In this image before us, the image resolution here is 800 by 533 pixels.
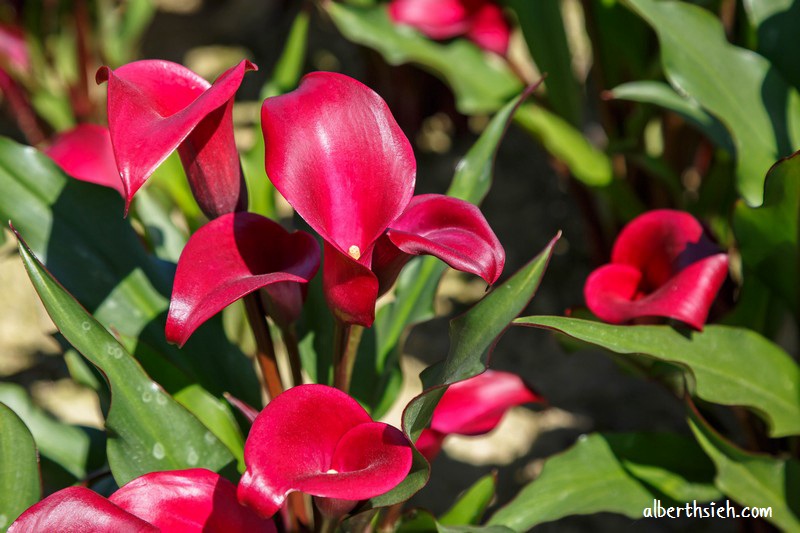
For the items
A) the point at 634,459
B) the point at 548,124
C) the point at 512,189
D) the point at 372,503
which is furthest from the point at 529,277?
the point at 512,189

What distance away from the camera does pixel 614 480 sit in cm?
91

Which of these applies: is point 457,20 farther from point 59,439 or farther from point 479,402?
point 59,439

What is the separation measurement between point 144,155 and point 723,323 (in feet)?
2.40

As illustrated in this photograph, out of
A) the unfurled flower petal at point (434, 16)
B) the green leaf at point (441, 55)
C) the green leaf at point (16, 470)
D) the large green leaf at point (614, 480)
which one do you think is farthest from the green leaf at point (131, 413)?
the unfurled flower petal at point (434, 16)

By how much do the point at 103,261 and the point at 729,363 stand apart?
629 mm

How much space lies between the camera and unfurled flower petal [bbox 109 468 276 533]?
60cm

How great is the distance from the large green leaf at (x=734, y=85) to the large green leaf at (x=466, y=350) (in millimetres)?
394

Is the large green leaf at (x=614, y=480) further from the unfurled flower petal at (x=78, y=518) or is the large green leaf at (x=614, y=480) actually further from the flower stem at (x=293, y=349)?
the unfurled flower petal at (x=78, y=518)

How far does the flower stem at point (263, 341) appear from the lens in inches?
27.1

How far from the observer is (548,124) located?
1.29m

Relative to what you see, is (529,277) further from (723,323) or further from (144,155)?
(723,323)

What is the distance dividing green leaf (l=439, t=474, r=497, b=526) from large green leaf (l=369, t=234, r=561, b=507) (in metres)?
0.22

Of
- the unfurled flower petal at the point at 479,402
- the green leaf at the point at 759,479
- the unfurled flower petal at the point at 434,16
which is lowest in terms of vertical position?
the green leaf at the point at 759,479

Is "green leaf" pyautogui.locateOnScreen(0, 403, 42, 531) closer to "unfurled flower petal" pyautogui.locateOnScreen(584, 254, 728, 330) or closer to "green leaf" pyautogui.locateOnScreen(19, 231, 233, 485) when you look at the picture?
"green leaf" pyautogui.locateOnScreen(19, 231, 233, 485)
